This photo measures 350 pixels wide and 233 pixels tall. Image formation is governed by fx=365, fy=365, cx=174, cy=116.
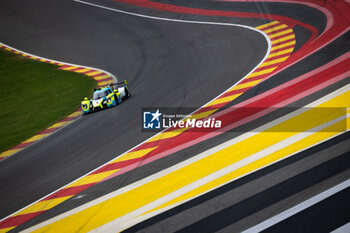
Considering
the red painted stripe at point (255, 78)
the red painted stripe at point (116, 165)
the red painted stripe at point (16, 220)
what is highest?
the red painted stripe at point (255, 78)

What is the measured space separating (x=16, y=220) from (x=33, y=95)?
13484 mm

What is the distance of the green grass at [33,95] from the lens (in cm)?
1806

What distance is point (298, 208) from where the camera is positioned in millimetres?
7527

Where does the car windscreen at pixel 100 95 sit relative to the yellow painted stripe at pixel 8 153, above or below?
above

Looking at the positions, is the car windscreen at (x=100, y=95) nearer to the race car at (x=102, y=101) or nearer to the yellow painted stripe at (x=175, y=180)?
the race car at (x=102, y=101)

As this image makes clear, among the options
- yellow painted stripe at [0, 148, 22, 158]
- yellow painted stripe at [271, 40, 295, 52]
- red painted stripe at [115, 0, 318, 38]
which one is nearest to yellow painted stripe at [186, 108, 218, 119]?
yellow painted stripe at [0, 148, 22, 158]

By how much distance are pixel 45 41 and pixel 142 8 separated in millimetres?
9455

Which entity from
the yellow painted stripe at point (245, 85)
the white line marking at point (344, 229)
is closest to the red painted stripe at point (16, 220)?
the white line marking at point (344, 229)

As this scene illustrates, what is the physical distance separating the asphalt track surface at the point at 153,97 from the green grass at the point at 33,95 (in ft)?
6.10

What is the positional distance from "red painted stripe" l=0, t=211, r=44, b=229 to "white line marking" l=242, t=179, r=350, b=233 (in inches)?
246

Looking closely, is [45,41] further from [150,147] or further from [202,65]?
[150,147]

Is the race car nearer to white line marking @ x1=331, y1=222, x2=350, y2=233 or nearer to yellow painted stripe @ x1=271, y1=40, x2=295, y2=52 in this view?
yellow painted stripe @ x1=271, y1=40, x2=295, y2=52

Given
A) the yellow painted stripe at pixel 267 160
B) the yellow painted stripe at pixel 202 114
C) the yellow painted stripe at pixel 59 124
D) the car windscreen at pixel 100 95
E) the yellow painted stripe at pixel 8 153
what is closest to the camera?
the yellow painted stripe at pixel 267 160

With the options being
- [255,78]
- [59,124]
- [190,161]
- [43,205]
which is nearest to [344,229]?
[190,161]
